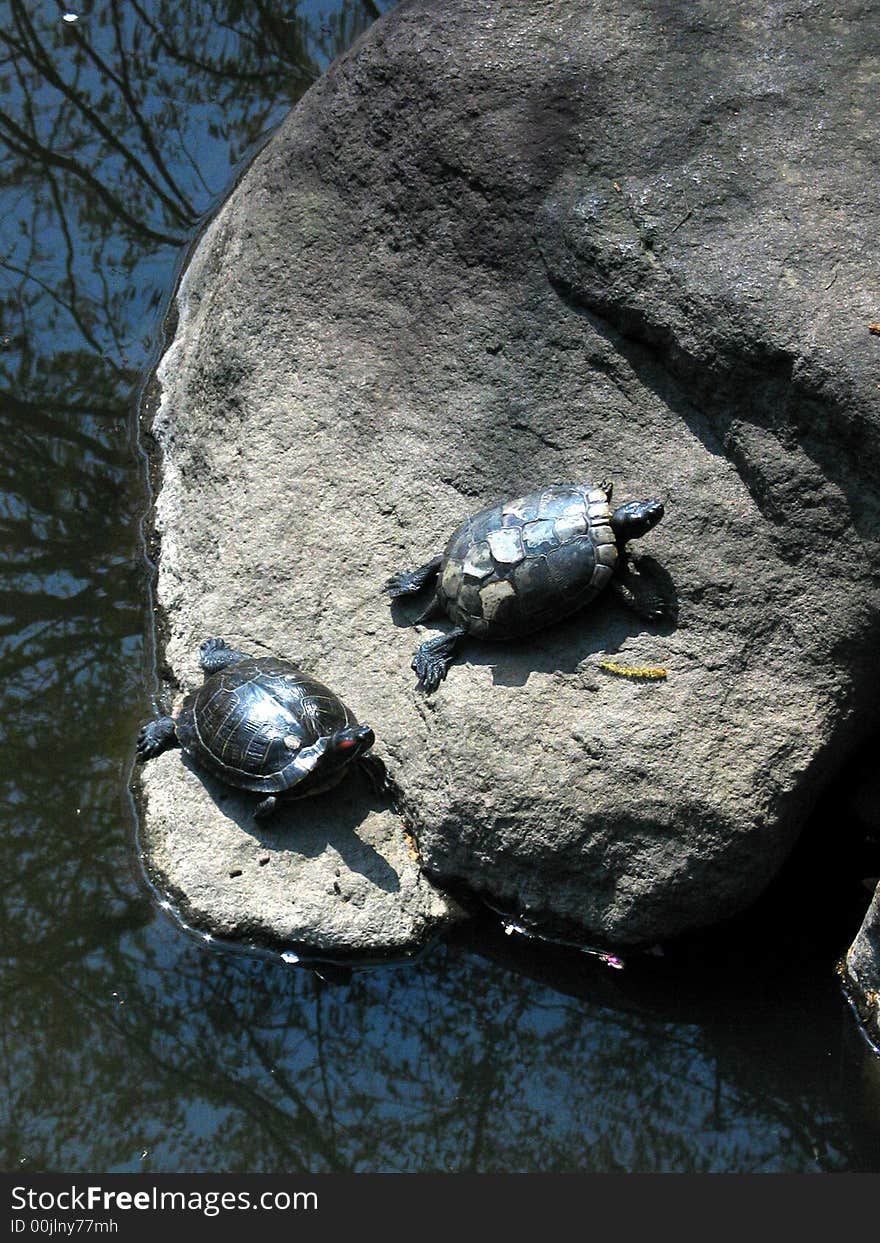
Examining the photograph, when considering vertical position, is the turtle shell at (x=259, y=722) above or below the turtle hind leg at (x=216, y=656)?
below

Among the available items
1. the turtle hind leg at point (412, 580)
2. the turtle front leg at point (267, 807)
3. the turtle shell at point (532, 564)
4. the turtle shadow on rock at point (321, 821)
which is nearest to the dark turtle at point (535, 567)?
the turtle shell at point (532, 564)

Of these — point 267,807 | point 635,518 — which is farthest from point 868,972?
point 267,807

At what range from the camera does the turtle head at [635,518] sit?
5230mm

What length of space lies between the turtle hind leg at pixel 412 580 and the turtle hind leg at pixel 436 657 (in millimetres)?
282

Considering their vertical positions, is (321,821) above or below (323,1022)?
above

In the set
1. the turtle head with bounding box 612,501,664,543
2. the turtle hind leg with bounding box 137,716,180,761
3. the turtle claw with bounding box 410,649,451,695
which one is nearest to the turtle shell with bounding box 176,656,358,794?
the turtle hind leg with bounding box 137,716,180,761

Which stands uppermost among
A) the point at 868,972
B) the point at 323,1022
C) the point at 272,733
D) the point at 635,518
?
the point at 272,733

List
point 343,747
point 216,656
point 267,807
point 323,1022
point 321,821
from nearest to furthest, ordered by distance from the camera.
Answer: point 323,1022 → point 343,747 → point 267,807 → point 321,821 → point 216,656

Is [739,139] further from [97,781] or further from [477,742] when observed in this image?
[97,781]

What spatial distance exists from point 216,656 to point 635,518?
190cm

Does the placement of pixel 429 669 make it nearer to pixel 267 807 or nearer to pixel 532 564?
pixel 532 564

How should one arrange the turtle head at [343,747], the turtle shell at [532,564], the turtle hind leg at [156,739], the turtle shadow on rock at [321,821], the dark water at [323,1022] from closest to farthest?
the dark water at [323,1022] → the turtle head at [343,747] → the turtle shadow on rock at [321,821] → the turtle shell at [532,564] → the turtle hind leg at [156,739]

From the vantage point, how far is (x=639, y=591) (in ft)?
17.6

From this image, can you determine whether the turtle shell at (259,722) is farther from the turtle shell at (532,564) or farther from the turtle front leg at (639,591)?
the turtle front leg at (639,591)
